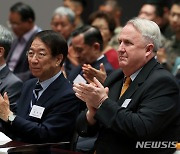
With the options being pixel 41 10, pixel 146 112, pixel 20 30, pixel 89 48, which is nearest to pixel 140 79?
pixel 146 112

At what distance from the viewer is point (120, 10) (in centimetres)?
847

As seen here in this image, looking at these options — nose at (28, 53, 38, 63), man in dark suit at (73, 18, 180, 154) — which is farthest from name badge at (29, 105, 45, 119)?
man in dark suit at (73, 18, 180, 154)

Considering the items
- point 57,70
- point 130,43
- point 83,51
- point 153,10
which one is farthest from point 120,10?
point 130,43

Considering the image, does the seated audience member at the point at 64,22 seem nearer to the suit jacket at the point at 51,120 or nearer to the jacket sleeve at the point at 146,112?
the suit jacket at the point at 51,120

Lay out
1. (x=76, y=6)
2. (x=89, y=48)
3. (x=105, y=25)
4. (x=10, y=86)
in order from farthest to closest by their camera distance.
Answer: (x=76, y=6)
(x=105, y=25)
(x=89, y=48)
(x=10, y=86)

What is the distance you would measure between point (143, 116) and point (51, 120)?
2.73ft

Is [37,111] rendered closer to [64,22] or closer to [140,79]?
[140,79]

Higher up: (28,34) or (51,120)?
(51,120)

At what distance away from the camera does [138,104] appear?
3.37m

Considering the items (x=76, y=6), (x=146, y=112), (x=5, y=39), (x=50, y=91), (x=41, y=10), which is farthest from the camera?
(x=76, y=6)

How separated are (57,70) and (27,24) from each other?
11.0 feet

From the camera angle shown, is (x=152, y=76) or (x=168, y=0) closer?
(x=152, y=76)

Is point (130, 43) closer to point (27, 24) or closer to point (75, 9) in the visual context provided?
point (27, 24)

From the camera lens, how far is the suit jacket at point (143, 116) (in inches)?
128
